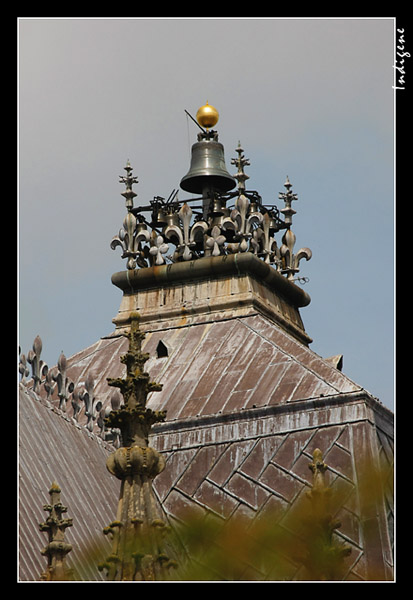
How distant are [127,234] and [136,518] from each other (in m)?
32.4

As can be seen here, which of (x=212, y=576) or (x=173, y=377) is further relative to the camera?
(x=173, y=377)

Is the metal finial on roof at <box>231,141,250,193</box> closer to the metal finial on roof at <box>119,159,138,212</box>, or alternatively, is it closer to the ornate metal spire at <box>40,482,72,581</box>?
the metal finial on roof at <box>119,159,138,212</box>

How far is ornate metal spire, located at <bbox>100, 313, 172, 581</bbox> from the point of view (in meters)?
35.7

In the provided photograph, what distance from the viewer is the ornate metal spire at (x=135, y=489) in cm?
3572

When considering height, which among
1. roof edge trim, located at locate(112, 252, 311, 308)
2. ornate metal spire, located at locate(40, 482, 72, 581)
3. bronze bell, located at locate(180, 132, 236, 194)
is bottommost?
ornate metal spire, located at locate(40, 482, 72, 581)

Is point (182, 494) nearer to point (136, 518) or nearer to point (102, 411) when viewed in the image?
point (102, 411)

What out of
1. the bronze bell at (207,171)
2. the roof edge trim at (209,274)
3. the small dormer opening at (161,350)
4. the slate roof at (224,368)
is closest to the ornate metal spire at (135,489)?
the slate roof at (224,368)

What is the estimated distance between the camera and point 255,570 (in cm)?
3038

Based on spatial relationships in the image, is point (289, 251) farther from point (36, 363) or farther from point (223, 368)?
point (36, 363)

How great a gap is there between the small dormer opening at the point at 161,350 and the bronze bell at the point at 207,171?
7.82m

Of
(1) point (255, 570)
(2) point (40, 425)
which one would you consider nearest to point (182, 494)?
(2) point (40, 425)

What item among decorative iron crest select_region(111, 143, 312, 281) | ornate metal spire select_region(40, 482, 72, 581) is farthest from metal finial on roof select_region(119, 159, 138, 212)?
ornate metal spire select_region(40, 482, 72, 581)

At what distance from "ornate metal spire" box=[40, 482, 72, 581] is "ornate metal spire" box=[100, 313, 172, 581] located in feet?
6.76

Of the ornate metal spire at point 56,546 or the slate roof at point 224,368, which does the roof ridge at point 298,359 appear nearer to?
the slate roof at point 224,368
